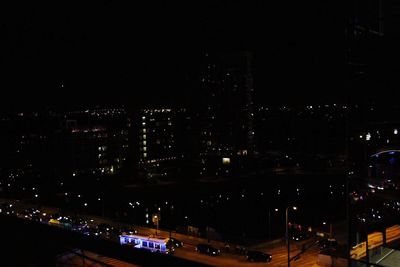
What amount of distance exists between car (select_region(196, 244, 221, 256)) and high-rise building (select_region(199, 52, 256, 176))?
44.1 ft

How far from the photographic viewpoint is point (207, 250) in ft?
21.6

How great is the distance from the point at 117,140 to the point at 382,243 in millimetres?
17423

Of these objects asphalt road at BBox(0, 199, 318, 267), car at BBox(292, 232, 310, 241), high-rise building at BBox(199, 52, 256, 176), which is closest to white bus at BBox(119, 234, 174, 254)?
asphalt road at BBox(0, 199, 318, 267)

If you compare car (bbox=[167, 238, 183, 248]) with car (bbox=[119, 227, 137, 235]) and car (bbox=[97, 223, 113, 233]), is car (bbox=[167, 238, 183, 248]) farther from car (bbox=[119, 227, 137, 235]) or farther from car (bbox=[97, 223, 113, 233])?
car (bbox=[97, 223, 113, 233])

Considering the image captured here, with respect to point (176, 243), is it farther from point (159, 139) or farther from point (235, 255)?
point (159, 139)

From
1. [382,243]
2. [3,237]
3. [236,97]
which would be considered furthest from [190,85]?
[3,237]

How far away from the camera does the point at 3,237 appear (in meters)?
1.01

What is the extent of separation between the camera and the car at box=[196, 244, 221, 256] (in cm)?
651

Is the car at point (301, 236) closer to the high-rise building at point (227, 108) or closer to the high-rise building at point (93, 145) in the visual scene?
the high-rise building at point (93, 145)

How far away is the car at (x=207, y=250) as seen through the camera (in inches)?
256

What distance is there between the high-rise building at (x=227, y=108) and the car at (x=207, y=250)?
1344 cm

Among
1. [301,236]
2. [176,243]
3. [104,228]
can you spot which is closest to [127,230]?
[104,228]

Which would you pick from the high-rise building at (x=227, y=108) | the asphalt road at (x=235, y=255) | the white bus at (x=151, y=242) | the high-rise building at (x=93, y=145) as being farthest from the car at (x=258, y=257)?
the high-rise building at (x=227, y=108)

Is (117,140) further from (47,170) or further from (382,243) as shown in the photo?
(382,243)
